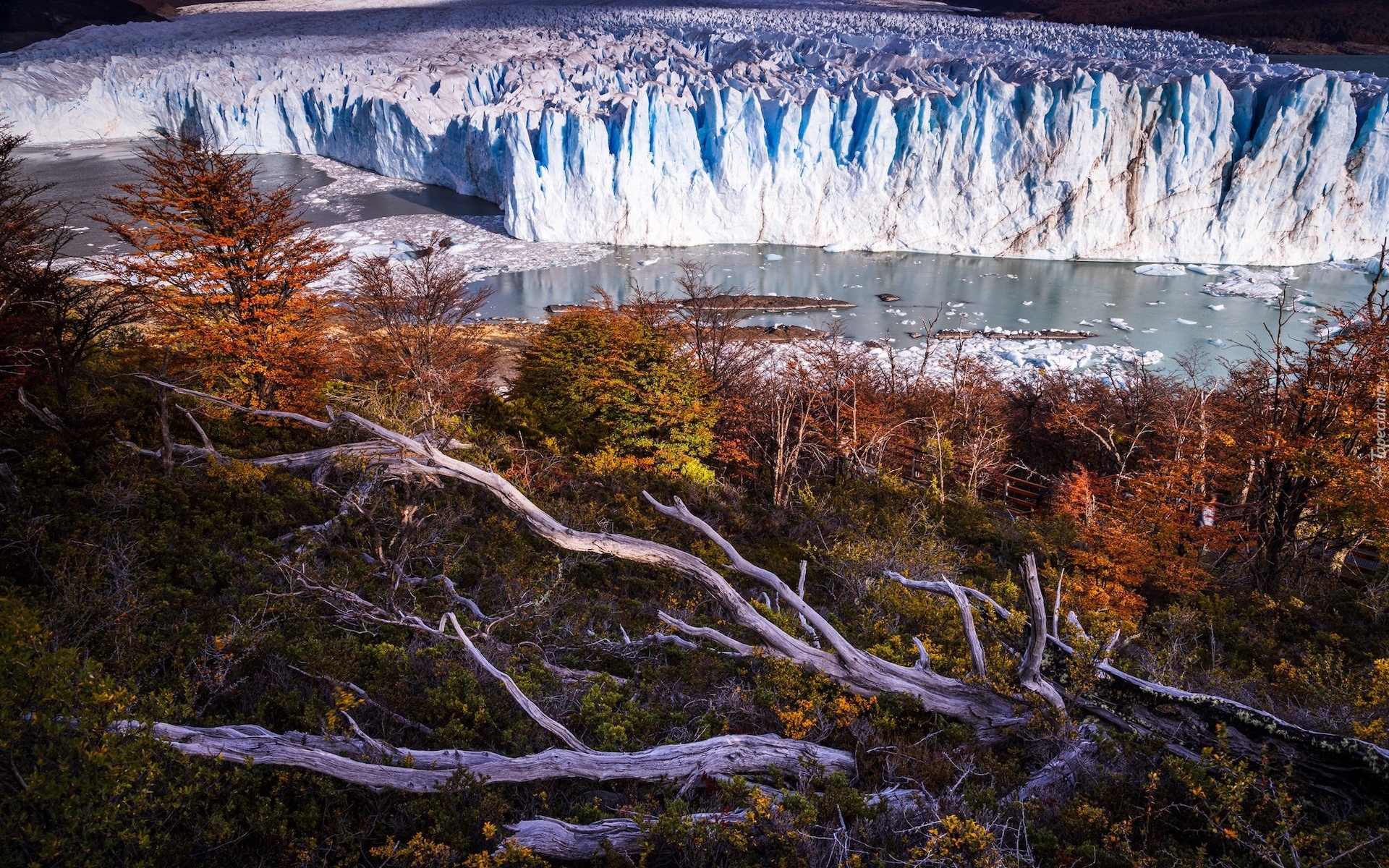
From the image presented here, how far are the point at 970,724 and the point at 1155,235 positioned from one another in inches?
1508

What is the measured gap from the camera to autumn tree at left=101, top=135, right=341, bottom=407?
33.8 ft

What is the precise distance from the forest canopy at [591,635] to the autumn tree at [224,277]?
2.9 inches

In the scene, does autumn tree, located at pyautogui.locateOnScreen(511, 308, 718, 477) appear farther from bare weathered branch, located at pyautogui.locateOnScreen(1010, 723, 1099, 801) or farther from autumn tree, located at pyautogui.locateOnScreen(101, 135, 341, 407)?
bare weathered branch, located at pyautogui.locateOnScreen(1010, 723, 1099, 801)

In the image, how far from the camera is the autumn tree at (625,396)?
12125 mm

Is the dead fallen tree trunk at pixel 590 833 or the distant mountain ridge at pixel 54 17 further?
the distant mountain ridge at pixel 54 17

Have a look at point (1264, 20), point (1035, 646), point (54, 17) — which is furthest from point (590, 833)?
point (54, 17)

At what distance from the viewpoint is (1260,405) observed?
8.35 m

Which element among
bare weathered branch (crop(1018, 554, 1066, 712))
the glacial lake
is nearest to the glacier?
the glacial lake

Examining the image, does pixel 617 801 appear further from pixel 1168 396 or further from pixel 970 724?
pixel 1168 396

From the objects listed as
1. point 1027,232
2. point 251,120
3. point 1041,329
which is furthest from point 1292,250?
point 251,120

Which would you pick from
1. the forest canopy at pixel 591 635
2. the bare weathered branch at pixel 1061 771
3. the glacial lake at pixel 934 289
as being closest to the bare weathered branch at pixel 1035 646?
the forest canopy at pixel 591 635

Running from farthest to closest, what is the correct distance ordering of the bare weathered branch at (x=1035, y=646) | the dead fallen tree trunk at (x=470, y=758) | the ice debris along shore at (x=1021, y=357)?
the ice debris along shore at (x=1021, y=357), the bare weathered branch at (x=1035, y=646), the dead fallen tree trunk at (x=470, y=758)

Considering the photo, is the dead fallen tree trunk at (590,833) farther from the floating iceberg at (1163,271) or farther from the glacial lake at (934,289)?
the floating iceberg at (1163,271)

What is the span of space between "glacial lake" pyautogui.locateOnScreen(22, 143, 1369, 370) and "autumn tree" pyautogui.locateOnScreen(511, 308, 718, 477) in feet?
38.3
